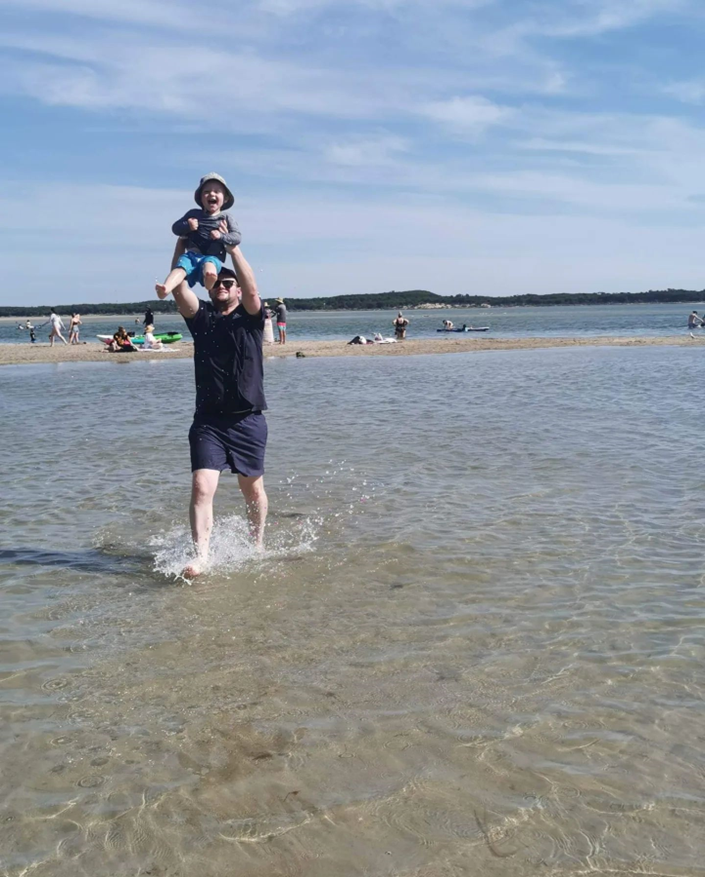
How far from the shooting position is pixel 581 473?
31.2 ft

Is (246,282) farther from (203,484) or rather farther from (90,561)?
(90,561)

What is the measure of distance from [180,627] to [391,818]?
235 cm

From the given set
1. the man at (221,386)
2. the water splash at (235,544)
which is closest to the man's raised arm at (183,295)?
the man at (221,386)

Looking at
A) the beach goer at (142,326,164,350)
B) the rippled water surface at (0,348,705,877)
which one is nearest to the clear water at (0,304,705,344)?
the beach goer at (142,326,164,350)

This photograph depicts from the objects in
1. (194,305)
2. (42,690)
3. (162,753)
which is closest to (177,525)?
(194,305)

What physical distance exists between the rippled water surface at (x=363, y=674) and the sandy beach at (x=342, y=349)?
2570cm

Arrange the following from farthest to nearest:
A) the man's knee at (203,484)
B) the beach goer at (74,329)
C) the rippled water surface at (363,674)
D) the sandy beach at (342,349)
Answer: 1. the beach goer at (74,329)
2. the sandy beach at (342,349)
3. the man's knee at (203,484)
4. the rippled water surface at (363,674)

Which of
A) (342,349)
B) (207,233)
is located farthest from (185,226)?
(342,349)

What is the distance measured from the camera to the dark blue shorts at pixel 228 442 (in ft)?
20.4

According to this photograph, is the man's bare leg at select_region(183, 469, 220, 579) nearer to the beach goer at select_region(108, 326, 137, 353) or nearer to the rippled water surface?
the rippled water surface

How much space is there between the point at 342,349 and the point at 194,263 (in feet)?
104

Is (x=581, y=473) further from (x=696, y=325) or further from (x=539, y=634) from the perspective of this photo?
(x=696, y=325)

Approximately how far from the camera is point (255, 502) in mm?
6684

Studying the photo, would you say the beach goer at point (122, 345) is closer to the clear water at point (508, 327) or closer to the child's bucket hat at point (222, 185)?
the clear water at point (508, 327)
